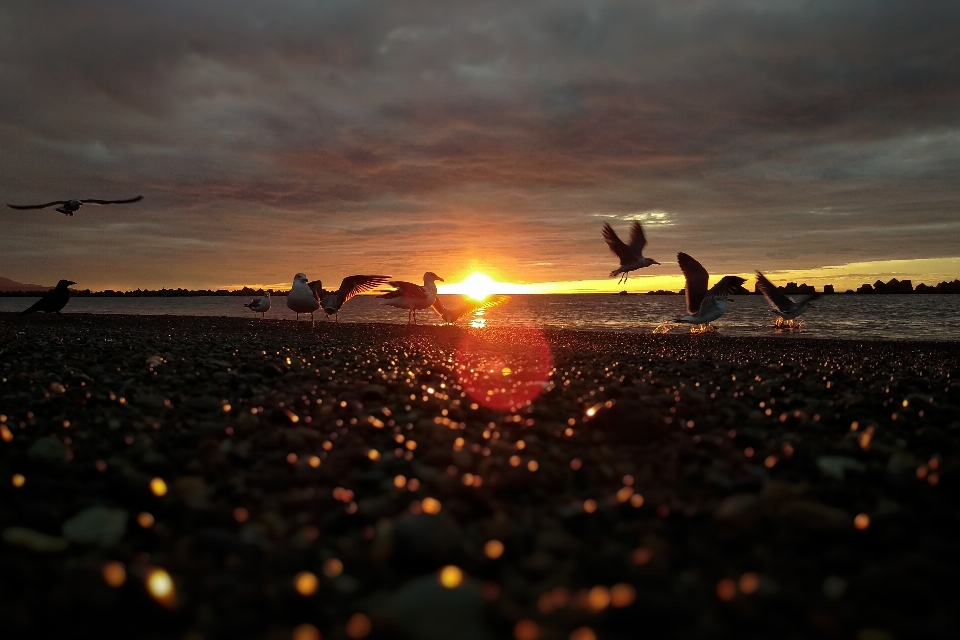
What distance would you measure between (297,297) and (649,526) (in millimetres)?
21400

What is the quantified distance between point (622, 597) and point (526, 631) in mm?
364

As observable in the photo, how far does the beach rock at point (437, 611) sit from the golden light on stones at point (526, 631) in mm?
98

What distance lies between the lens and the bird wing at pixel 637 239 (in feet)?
65.6

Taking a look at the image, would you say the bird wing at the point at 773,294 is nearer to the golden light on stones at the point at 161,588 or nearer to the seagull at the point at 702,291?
the seagull at the point at 702,291

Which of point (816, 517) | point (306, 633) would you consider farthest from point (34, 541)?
point (816, 517)

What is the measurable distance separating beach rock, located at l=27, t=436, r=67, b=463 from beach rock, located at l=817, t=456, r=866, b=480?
443cm

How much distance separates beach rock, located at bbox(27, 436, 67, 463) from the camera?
3.47 m

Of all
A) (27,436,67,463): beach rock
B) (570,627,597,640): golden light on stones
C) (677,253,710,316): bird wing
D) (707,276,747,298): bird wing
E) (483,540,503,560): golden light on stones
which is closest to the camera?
(570,627,597,640): golden light on stones

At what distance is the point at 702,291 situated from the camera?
64.9ft

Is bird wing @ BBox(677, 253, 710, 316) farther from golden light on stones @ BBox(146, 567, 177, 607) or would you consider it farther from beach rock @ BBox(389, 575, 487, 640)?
golden light on stones @ BBox(146, 567, 177, 607)

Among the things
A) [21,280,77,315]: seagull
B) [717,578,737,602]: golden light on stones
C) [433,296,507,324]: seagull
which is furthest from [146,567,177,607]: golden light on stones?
[21,280,77,315]: seagull

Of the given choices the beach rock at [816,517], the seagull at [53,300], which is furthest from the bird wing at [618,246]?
the seagull at [53,300]

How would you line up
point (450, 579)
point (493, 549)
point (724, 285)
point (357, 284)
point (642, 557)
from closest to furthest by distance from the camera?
point (450, 579) → point (642, 557) → point (493, 549) → point (724, 285) → point (357, 284)

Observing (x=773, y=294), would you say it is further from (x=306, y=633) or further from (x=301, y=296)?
(x=306, y=633)
